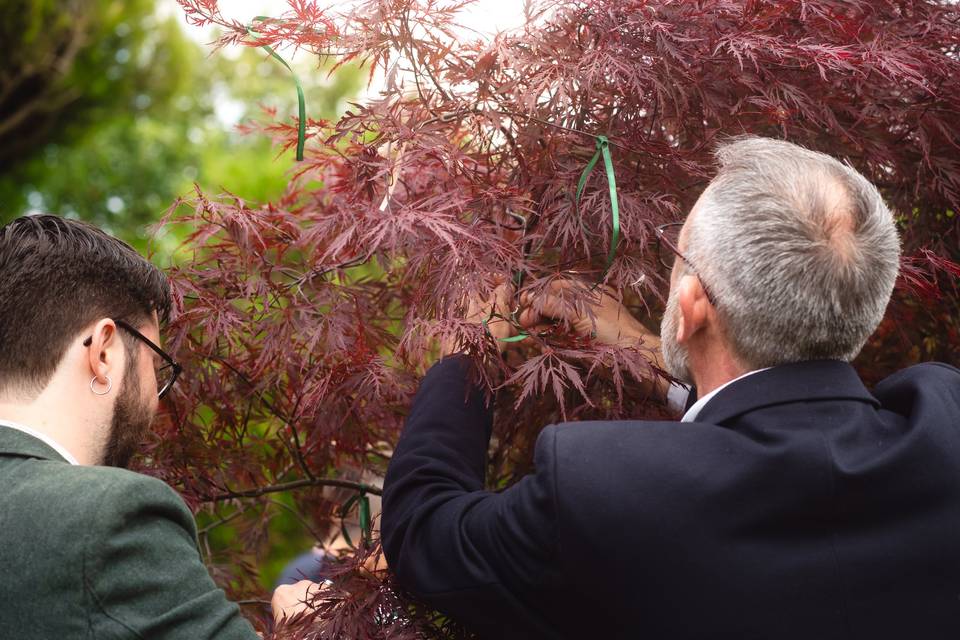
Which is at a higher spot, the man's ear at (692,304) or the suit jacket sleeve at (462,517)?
the man's ear at (692,304)

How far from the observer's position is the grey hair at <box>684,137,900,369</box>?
147 centimetres

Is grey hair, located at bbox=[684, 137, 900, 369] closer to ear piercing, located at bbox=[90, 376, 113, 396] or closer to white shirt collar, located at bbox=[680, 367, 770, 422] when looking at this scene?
white shirt collar, located at bbox=[680, 367, 770, 422]

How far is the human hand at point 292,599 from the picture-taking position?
Result: 196 cm

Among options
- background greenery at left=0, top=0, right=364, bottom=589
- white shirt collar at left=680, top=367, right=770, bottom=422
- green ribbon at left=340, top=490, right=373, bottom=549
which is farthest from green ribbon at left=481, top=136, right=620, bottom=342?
background greenery at left=0, top=0, right=364, bottom=589

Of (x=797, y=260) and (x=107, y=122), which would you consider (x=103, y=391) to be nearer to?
(x=797, y=260)

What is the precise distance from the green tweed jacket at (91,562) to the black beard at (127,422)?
24cm

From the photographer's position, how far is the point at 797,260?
1.46 meters

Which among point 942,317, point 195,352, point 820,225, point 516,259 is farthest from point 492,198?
point 942,317

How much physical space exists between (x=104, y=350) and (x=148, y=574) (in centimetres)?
48

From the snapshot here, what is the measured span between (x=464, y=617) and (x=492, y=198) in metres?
0.86

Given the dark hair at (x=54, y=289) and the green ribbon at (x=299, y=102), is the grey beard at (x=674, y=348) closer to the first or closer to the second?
the green ribbon at (x=299, y=102)

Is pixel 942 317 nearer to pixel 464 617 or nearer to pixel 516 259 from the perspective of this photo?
pixel 516 259

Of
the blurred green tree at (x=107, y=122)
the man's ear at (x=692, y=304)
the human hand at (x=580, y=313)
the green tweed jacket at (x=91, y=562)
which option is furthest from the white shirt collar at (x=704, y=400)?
the blurred green tree at (x=107, y=122)

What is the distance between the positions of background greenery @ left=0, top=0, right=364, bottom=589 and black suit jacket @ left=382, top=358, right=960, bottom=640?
6410 mm
